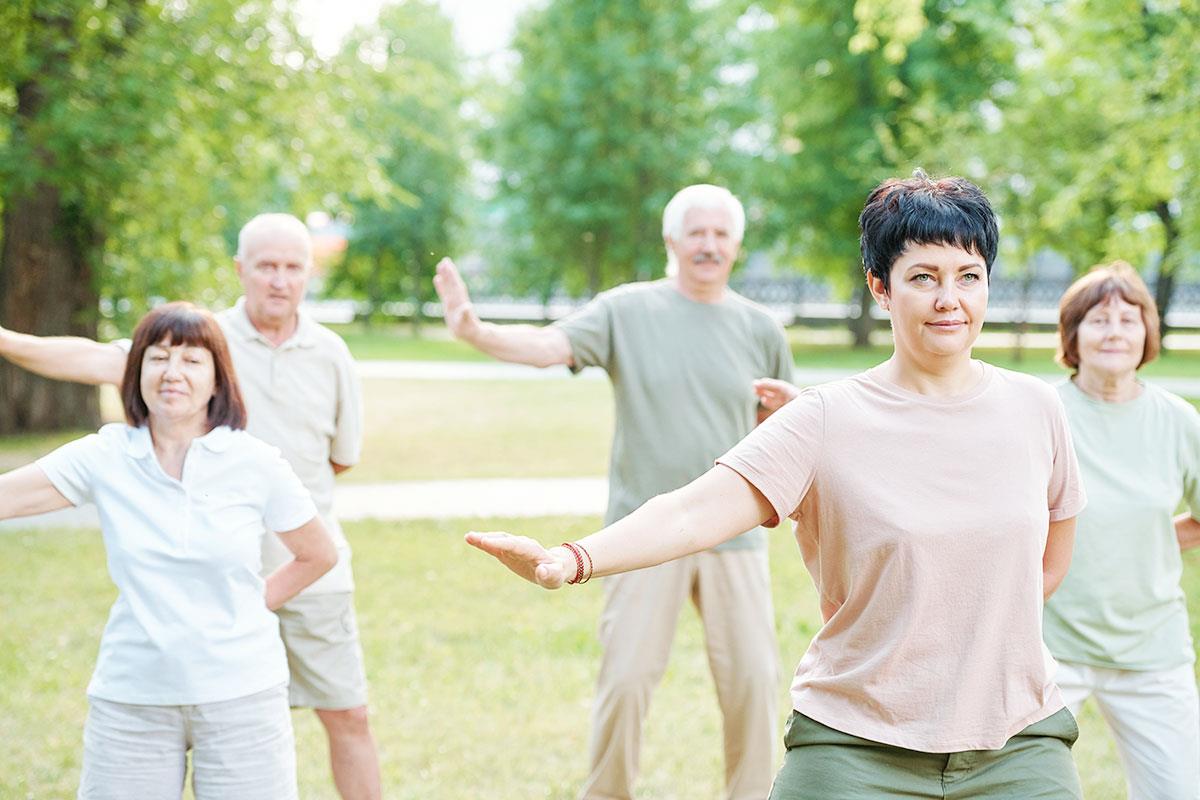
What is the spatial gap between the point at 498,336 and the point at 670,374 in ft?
2.16

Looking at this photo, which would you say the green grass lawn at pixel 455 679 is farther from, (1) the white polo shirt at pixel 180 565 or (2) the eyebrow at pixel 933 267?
(2) the eyebrow at pixel 933 267

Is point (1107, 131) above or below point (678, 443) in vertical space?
above

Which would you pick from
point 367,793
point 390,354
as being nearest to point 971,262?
point 367,793

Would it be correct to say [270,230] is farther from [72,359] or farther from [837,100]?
[837,100]

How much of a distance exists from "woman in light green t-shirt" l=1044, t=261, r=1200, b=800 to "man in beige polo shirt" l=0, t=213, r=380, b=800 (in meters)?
2.36

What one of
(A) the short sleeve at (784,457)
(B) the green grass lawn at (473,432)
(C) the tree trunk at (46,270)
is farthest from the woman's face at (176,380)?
(C) the tree trunk at (46,270)

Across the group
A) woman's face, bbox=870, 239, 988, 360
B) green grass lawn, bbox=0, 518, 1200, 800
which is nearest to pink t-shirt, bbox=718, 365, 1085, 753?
woman's face, bbox=870, 239, 988, 360

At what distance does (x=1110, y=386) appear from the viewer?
4242 mm

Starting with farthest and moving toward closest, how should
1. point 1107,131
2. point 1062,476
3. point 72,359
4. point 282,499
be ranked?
point 1107,131 < point 72,359 < point 282,499 < point 1062,476

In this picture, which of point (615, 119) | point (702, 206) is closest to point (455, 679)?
point (702, 206)

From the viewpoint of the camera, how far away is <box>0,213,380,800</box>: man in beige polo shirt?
4660 millimetres

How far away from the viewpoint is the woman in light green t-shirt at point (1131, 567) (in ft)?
13.2

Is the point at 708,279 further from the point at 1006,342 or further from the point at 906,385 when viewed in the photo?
the point at 1006,342

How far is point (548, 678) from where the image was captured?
700cm
